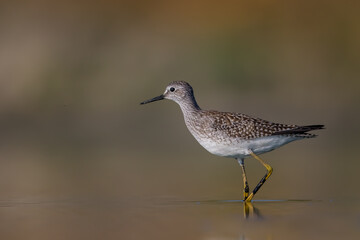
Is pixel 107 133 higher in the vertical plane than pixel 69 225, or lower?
higher

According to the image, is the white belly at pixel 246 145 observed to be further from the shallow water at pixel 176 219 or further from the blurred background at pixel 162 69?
the blurred background at pixel 162 69

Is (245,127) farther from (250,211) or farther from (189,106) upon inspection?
(250,211)

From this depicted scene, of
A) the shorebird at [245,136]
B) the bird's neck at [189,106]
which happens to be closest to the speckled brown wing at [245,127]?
the shorebird at [245,136]

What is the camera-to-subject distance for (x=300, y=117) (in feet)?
62.8

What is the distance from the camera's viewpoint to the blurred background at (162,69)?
18781 millimetres

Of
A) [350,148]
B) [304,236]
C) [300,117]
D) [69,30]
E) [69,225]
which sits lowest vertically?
[304,236]

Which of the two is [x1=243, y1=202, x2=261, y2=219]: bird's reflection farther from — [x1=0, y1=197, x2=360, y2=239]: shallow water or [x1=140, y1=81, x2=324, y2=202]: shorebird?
[x1=140, y1=81, x2=324, y2=202]: shorebird

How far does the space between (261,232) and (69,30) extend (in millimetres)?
13179

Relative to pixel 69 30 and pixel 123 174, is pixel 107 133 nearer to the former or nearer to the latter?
pixel 69 30

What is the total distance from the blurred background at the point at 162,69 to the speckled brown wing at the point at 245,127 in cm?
484

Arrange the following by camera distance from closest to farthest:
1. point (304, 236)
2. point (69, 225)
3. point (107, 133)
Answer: point (304, 236) → point (69, 225) → point (107, 133)

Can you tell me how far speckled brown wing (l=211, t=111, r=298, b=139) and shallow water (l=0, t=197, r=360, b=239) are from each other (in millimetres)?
899

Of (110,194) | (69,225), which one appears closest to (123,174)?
(110,194)

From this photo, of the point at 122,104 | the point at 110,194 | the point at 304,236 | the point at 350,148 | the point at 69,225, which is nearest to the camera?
the point at 304,236
